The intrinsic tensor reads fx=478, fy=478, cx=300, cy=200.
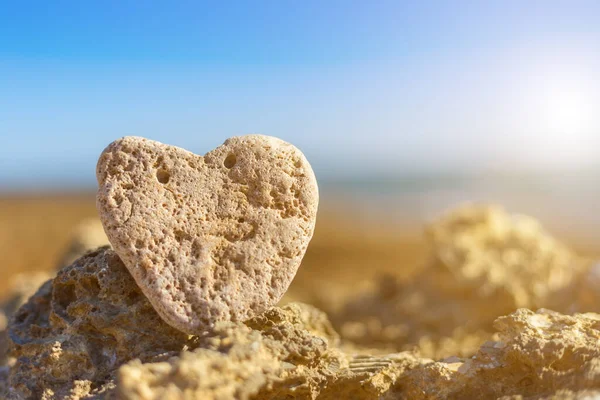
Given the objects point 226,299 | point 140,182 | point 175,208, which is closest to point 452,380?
point 226,299

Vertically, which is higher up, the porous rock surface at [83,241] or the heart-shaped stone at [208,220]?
the heart-shaped stone at [208,220]

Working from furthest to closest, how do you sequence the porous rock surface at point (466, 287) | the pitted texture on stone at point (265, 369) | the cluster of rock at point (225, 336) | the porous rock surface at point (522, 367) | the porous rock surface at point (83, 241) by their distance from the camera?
the porous rock surface at point (83, 241) → the porous rock surface at point (466, 287) → the porous rock surface at point (522, 367) → the cluster of rock at point (225, 336) → the pitted texture on stone at point (265, 369)

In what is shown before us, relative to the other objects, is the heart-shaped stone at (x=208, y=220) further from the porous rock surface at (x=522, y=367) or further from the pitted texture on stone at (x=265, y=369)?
the porous rock surface at (x=522, y=367)

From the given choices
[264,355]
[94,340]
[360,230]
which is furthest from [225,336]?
[360,230]

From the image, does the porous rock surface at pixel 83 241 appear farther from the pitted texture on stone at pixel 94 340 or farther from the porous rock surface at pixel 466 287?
the porous rock surface at pixel 466 287

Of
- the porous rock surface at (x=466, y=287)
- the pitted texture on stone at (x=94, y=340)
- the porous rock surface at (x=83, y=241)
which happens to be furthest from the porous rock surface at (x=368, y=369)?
the porous rock surface at (x=83, y=241)

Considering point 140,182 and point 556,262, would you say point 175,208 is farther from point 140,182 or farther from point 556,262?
point 556,262

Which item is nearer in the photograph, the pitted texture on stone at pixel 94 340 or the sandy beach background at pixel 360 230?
the pitted texture on stone at pixel 94 340

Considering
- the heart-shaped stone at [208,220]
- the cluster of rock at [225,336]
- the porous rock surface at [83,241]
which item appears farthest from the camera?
the porous rock surface at [83,241]
